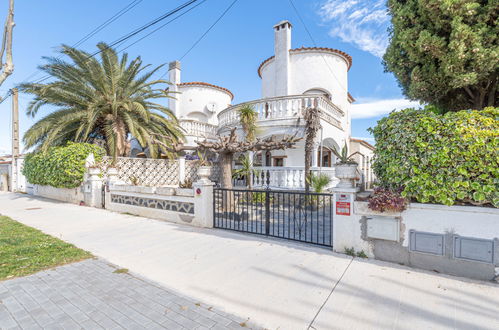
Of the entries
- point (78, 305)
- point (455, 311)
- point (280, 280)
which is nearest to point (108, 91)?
point (78, 305)

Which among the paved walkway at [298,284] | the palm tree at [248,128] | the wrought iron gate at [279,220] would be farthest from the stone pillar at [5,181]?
the wrought iron gate at [279,220]

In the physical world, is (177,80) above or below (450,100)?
above

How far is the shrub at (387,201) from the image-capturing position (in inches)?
155

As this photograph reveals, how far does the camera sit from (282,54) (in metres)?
13.5

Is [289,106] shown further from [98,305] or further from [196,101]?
[196,101]

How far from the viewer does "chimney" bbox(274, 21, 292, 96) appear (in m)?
13.2

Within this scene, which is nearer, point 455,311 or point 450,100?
point 455,311

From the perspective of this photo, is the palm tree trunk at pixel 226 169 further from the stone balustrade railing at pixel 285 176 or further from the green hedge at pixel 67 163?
the green hedge at pixel 67 163

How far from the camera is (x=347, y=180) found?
4.64 meters

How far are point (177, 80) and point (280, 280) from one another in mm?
17997

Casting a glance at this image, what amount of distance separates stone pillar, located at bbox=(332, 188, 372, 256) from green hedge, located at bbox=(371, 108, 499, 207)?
0.78 metres

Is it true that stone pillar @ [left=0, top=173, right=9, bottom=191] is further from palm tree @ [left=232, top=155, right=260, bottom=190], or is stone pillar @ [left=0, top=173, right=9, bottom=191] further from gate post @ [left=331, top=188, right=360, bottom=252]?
gate post @ [left=331, top=188, right=360, bottom=252]

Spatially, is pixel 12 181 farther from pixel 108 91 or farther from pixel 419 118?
pixel 419 118

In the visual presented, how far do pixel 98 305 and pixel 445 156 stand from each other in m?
5.18
